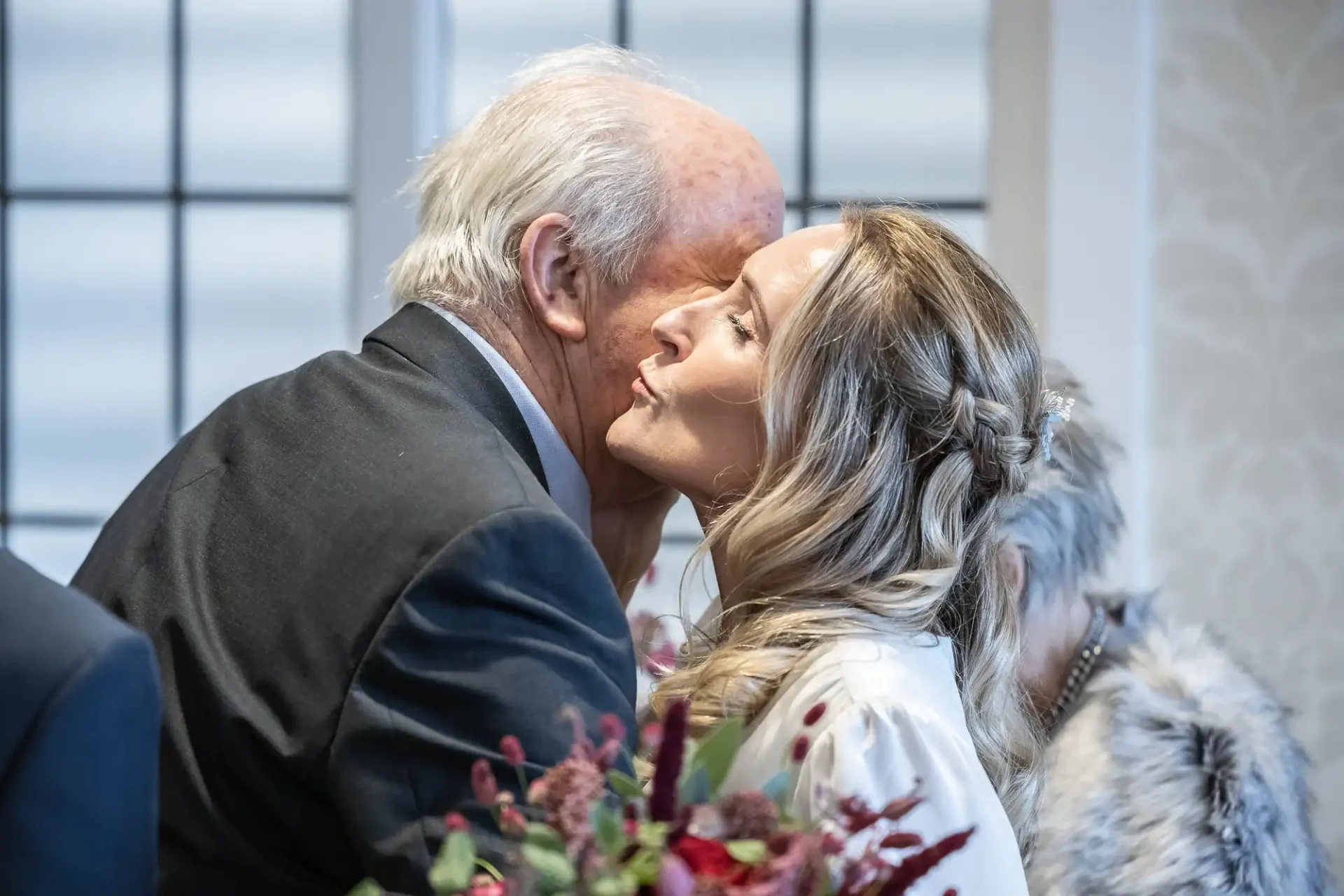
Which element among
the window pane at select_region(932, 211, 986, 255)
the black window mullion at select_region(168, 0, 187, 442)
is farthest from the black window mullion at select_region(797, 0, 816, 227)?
the black window mullion at select_region(168, 0, 187, 442)

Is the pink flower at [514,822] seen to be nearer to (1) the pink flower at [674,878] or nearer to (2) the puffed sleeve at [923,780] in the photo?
(1) the pink flower at [674,878]

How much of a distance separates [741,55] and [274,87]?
3.16ft

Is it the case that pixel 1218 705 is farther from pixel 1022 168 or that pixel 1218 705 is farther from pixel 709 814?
pixel 1022 168

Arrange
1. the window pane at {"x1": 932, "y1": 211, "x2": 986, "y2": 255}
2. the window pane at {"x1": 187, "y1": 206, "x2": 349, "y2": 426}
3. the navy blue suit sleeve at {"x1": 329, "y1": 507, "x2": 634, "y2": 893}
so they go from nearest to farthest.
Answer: the navy blue suit sleeve at {"x1": 329, "y1": 507, "x2": 634, "y2": 893} → the window pane at {"x1": 932, "y1": 211, "x2": 986, "y2": 255} → the window pane at {"x1": 187, "y1": 206, "x2": 349, "y2": 426}

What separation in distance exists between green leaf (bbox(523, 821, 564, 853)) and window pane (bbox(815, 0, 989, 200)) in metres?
2.31

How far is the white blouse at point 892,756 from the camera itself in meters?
1.10

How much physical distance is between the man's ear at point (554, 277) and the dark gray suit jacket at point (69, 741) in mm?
809

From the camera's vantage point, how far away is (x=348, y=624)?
1.03 metres

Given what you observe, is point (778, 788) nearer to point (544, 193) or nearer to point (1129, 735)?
point (544, 193)

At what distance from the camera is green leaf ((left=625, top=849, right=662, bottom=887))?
62 cm

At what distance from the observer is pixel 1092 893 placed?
1.53 m

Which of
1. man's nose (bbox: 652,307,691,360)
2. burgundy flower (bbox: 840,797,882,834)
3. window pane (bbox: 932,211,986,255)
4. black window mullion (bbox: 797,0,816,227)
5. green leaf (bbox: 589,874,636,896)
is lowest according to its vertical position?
green leaf (bbox: 589,874,636,896)

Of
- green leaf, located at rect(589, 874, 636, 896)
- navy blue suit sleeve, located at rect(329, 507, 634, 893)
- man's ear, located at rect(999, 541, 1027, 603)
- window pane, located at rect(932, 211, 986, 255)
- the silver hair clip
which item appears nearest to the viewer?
green leaf, located at rect(589, 874, 636, 896)

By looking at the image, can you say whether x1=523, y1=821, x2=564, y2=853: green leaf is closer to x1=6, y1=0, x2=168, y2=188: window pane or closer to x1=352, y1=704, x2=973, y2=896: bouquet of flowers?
x1=352, y1=704, x2=973, y2=896: bouquet of flowers
